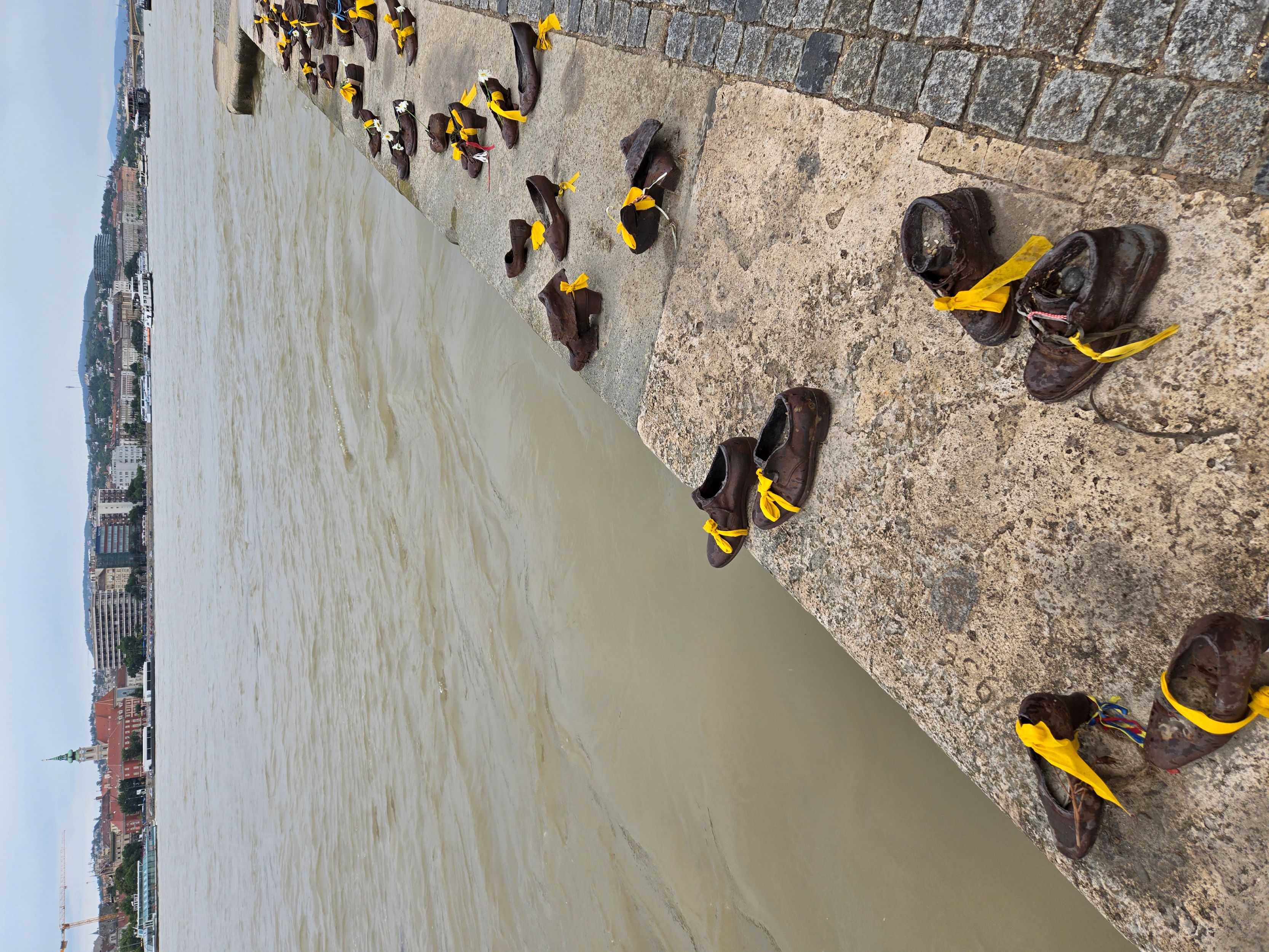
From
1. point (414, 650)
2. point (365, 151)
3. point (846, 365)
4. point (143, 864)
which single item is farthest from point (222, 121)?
point (143, 864)

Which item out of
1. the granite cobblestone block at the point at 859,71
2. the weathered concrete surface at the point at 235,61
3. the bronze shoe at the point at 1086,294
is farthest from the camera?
the weathered concrete surface at the point at 235,61

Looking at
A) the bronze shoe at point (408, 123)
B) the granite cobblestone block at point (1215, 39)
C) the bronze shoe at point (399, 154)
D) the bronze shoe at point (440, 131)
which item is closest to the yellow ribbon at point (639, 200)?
the granite cobblestone block at point (1215, 39)

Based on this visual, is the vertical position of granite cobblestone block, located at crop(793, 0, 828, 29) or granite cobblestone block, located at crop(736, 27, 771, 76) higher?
granite cobblestone block, located at crop(793, 0, 828, 29)

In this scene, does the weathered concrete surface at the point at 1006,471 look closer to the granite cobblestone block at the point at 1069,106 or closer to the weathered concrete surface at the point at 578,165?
the granite cobblestone block at the point at 1069,106

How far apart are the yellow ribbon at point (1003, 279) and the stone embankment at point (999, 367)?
0.05 meters

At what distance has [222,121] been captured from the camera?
31.4 ft

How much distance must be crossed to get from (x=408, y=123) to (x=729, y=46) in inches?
102

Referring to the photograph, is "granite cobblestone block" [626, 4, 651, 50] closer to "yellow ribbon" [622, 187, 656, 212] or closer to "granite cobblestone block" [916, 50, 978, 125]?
"yellow ribbon" [622, 187, 656, 212]

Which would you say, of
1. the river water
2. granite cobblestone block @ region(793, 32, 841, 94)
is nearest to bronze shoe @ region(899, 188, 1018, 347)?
granite cobblestone block @ region(793, 32, 841, 94)

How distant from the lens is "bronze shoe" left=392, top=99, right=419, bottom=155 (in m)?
4.04

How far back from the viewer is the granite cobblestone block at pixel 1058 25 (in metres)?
1.38

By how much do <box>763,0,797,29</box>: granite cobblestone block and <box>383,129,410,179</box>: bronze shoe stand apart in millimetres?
2823

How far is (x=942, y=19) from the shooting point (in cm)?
159

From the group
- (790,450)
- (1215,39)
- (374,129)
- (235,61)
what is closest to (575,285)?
(790,450)
